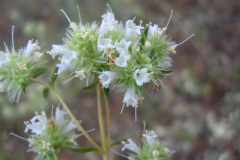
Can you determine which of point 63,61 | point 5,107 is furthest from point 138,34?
point 5,107

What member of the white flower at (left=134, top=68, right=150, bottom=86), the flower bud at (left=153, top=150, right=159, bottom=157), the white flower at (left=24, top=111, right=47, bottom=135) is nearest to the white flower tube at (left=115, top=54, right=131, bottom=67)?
the white flower at (left=134, top=68, right=150, bottom=86)

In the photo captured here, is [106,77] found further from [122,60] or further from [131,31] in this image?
[131,31]

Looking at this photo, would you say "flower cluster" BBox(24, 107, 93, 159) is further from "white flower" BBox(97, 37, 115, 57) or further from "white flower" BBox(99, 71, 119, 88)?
"white flower" BBox(97, 37, 115, 57)

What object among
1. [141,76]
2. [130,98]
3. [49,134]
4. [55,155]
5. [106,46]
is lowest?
[55,155]

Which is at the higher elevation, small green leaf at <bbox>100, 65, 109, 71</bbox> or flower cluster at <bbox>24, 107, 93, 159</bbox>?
small green leaf at <bbox>100, 65, 109, 71</bbox>

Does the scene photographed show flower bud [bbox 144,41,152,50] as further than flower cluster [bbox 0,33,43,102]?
No

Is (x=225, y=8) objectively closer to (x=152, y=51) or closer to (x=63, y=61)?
(x=152, y=51)

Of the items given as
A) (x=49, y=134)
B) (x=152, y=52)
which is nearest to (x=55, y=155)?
(x=49, y=134)

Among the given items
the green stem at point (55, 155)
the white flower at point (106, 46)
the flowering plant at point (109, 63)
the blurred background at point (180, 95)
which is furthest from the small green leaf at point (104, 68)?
the blurred background at point (180, 95)
